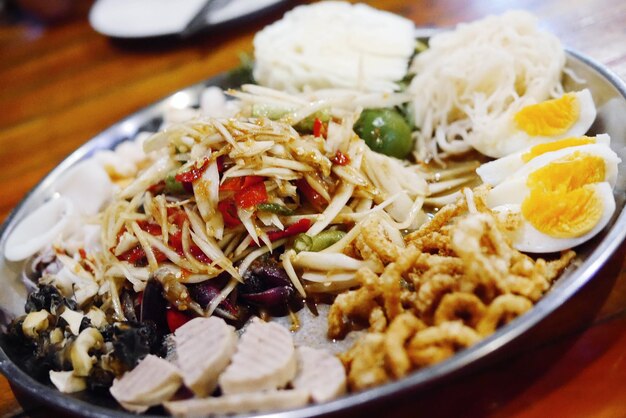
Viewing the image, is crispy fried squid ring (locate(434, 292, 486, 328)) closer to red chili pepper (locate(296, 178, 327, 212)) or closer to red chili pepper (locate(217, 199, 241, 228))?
red chili pepper (locate(296, 178, 327, 212))

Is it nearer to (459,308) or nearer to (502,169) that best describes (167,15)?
(502,169)

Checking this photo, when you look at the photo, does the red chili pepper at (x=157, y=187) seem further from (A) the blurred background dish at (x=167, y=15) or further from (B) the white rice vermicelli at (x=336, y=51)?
(A) the blurred background dish at (x=167, y=15)

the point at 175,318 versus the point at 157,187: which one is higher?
the point at 157,187

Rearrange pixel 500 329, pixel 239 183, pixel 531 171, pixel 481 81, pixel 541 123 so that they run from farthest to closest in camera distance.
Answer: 1. pixel 481 81
2. pixel 541 123
3. pixel 239 183
4. pixel 531 171
5. pixel 500 329

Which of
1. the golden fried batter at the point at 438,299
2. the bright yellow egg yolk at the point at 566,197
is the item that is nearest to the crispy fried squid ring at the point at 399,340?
the golden fried batter at the point at 438,299

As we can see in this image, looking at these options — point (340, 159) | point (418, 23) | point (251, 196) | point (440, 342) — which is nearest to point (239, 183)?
point (251, 196)

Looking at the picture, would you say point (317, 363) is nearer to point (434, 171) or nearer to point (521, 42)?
point (434, 171)
